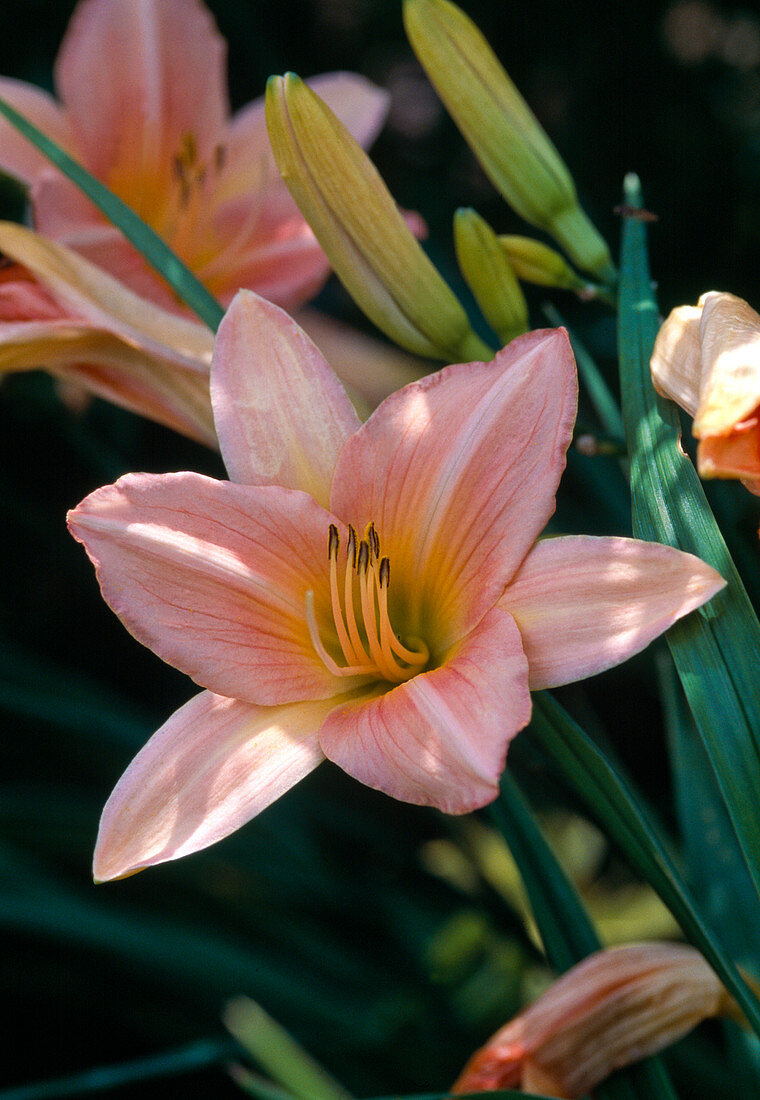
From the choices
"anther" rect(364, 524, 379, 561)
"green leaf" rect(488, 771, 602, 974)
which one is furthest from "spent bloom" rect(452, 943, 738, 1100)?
"anther" rect(364, 524, 379, 561)

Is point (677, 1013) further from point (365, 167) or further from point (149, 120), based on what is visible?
point (149, 120)

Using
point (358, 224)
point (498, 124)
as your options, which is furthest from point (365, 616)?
point (498, 124)

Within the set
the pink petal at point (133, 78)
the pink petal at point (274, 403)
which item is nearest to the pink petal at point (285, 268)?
the pink petal at point (133, 78)

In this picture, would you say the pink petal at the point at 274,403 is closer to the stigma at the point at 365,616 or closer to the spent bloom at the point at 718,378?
the stigma at the point at 365,616

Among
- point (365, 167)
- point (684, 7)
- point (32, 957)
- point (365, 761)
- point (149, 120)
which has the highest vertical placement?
point (684, 7)

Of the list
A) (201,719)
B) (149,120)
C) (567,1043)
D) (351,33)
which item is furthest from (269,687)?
(351,33)
